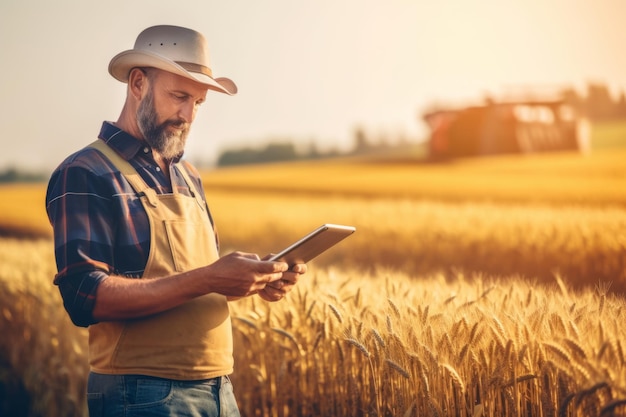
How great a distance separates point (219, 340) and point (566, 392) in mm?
1165

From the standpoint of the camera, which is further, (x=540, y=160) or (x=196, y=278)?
Answer: (x=540, y=160)

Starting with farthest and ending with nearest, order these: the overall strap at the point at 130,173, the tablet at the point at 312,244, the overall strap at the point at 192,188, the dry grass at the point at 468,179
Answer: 1. the dry grass at the point at 468,179
2. the overall strap at the point at 192,188
3. the overall strap at the point at 130,173
4. the tablet at the point at 312,244

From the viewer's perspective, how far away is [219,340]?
2.40 metres

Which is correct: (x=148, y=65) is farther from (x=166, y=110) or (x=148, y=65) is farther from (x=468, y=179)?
(x=468, y=179)

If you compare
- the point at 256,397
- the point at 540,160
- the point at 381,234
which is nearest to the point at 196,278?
the point at 256,397

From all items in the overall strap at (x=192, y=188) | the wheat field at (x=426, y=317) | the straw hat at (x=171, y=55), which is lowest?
the wheat field at (x=426, y=317)

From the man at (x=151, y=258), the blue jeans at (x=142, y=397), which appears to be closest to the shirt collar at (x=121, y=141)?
the man at (x=151, y=258)

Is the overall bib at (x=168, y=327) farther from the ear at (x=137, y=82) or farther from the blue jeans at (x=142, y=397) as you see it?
the ear at (x=137, y=82)

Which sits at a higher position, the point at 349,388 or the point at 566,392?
the point at 566,392

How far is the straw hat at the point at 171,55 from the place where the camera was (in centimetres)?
239

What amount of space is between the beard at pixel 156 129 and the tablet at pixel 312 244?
0.57m

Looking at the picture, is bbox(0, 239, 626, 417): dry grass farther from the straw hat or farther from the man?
the straw hat

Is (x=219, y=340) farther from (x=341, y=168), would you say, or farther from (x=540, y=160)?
(x=341, y=168)

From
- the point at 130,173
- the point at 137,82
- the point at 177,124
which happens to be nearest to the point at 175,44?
the point at 137,82
